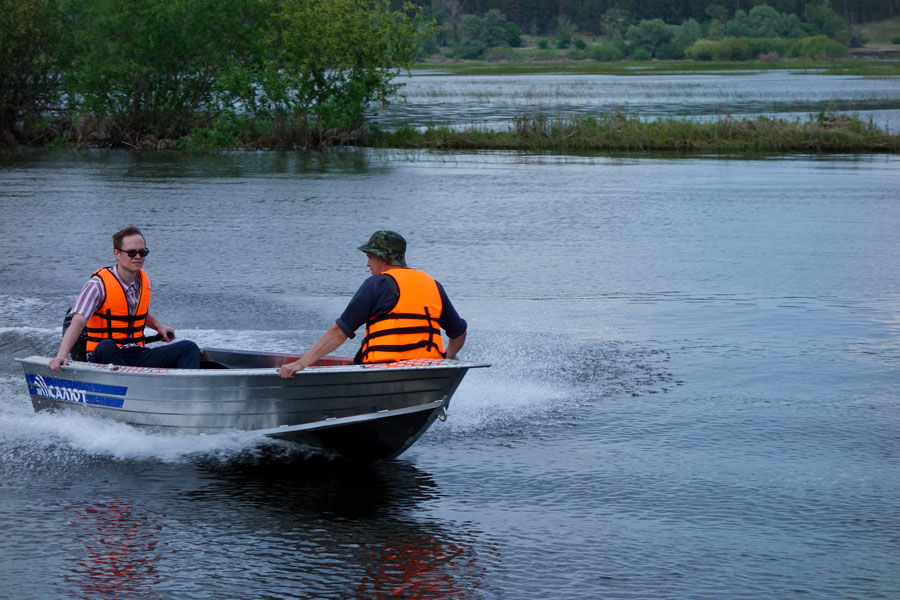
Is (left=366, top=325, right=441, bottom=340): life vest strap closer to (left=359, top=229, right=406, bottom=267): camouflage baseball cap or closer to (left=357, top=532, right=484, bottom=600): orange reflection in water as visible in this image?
(left=359, top=229, right=406, bottom=267): camouflage baseball cap

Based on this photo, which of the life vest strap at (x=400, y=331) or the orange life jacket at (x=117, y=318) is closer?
the life vest strap at (x=400, y=331)

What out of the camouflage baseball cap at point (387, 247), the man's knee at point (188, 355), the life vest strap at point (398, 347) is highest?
the camouflage baseball cap at point (387, 247)

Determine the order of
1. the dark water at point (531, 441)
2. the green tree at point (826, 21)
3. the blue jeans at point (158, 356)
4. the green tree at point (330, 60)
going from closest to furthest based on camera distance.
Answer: the dark water at point (531, 441), the blue jeans at point (158, 356), the green tree at point (330, 60), the green tree at point (826, 21)

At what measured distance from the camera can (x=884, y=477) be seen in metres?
8.03

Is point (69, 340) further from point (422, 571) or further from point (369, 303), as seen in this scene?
point (422, 571)

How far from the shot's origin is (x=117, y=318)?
8.84 m

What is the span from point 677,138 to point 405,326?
32684mm

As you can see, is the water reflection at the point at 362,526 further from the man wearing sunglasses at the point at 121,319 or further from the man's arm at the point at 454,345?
the man wearing sunglasses at the point at 121,319

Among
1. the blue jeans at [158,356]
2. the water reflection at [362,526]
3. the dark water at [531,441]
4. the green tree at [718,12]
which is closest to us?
the water reflection at [362,526]

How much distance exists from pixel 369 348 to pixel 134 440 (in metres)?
2.06

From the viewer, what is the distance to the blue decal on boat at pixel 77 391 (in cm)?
858

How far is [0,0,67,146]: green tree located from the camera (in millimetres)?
40625

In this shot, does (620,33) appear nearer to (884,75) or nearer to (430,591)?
(884,75)

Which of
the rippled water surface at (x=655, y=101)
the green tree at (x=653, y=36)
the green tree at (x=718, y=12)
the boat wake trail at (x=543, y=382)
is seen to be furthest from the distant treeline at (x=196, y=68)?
the green tree at (x=718, y=12)
